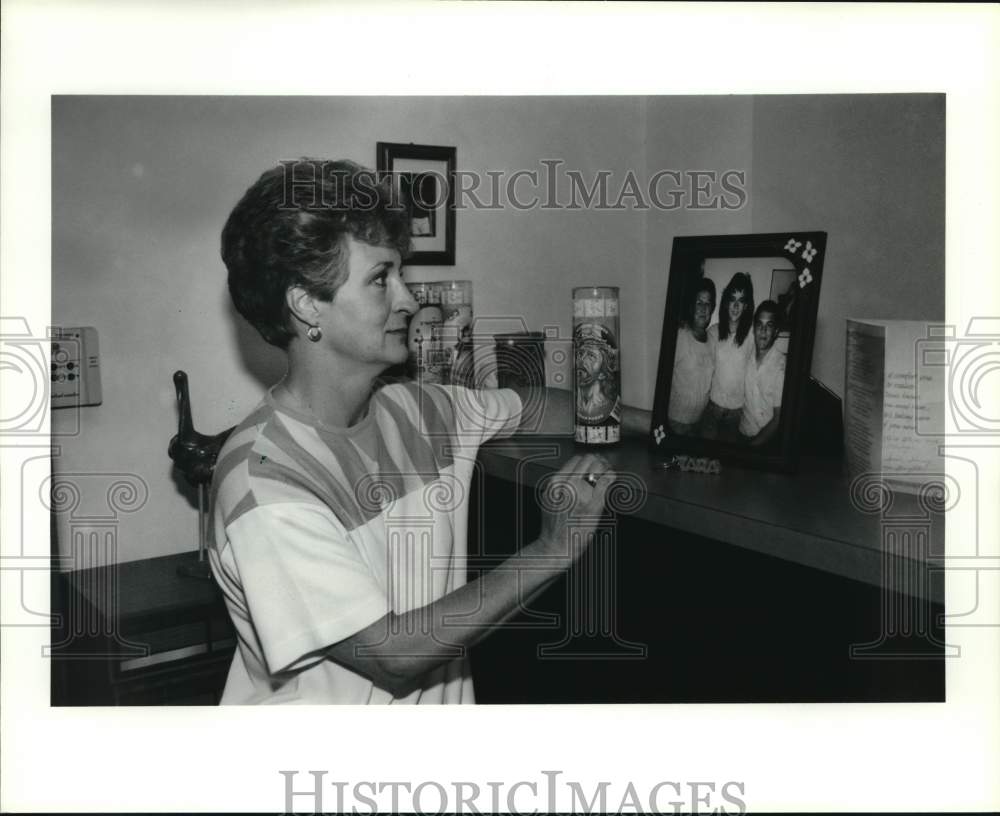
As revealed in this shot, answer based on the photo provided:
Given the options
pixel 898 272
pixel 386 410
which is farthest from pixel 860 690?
pixel 386 410

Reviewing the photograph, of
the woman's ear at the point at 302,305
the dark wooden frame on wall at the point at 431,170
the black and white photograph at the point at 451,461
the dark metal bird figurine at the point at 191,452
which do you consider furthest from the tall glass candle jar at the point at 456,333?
the dark metal bird figurine at the point at 191,452

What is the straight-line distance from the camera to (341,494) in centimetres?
121

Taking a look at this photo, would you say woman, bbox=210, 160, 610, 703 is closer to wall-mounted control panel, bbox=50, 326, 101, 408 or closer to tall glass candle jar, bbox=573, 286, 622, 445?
tall glass candle jar, bbox=573, 286, 622, 445

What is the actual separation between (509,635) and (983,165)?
85 centimetres

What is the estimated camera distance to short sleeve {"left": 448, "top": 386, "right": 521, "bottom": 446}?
1373 mm

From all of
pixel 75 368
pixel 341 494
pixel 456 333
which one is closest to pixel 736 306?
pixel 456 333

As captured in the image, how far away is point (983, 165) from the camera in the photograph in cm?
118

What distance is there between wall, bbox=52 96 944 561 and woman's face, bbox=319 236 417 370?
0.25 m

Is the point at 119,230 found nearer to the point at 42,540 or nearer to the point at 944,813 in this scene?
the point at 42,540

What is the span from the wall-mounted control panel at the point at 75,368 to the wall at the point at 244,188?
0.05 feet

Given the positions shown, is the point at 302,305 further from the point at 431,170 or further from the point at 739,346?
the point at 739,346

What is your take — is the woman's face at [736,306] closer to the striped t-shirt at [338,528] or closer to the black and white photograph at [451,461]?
the black and white photograph at [451,461]

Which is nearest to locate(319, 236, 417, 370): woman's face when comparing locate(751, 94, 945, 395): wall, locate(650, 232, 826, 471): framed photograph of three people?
locate(650, 232, 826, 471): framed photograph of three people

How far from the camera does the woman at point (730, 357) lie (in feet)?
3.81
